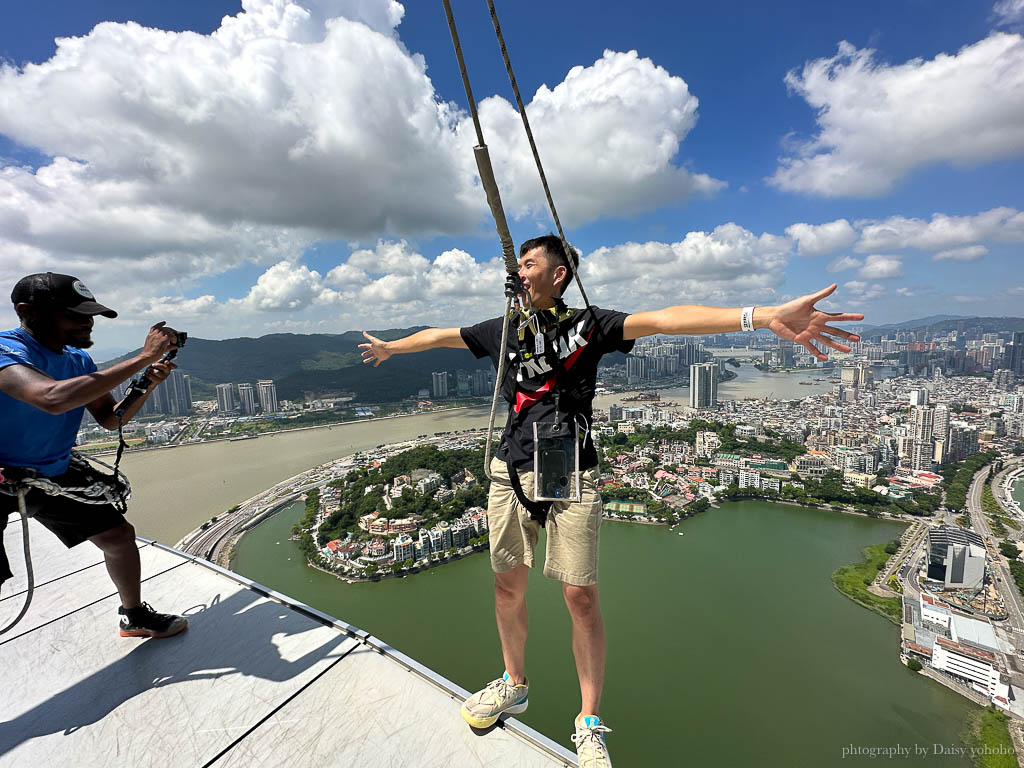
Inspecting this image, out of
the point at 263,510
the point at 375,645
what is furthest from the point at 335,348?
the point at 375,645

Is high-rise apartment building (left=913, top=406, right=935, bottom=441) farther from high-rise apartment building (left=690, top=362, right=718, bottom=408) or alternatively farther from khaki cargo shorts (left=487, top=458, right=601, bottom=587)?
khaki cargo shorts (left=487, top=458, right=601, bottom=587)

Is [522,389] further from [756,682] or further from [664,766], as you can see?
[756,682]

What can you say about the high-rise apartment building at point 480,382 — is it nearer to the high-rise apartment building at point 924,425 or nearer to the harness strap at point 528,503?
the high-rise apartment building at point 924,425

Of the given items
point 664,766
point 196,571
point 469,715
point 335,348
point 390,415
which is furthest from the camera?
point 335,348

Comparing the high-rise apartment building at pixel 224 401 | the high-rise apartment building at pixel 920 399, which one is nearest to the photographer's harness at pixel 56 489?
the high-rise apartment building at pixel 224 401

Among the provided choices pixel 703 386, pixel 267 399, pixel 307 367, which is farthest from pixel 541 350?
pixel 307 367

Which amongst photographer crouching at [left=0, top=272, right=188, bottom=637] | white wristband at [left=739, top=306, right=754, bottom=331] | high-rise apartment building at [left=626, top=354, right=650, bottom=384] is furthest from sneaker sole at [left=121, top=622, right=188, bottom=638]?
high-rise apartment building at [left=626, top=354, right=650, bottom=384]
